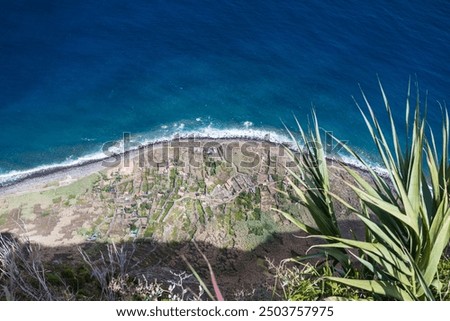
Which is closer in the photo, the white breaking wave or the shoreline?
the shoreline

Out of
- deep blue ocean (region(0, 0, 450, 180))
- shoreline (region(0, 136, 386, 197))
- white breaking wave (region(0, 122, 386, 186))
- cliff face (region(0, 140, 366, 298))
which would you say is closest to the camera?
cliff face (region(0, 140, 366, 298))

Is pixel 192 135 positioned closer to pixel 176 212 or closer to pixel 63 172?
pixel 176 212

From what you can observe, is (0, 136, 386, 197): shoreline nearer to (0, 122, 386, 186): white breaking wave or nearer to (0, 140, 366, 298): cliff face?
(0, 122, 386, 186): white breaking wave

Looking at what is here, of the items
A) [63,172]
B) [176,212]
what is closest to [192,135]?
[176,212]

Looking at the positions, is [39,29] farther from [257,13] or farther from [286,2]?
[286,2]

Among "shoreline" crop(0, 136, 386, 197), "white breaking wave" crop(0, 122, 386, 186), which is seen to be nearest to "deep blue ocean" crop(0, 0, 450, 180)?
"white breaking wave" crop(0, 122, 386, 186)

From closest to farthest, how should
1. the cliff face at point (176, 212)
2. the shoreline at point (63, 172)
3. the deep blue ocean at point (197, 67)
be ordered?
the cliff face at point (176, 212)
the shoreline at point (63, 172)
the deep blue ocean at point (197, 67)

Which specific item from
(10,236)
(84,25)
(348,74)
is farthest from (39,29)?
(348,74)

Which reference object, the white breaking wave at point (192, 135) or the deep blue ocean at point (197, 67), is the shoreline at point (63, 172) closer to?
the white breaking wave at point (192, 135)

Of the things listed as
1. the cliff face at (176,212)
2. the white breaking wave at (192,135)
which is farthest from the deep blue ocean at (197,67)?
the cliff face at (176,212)
